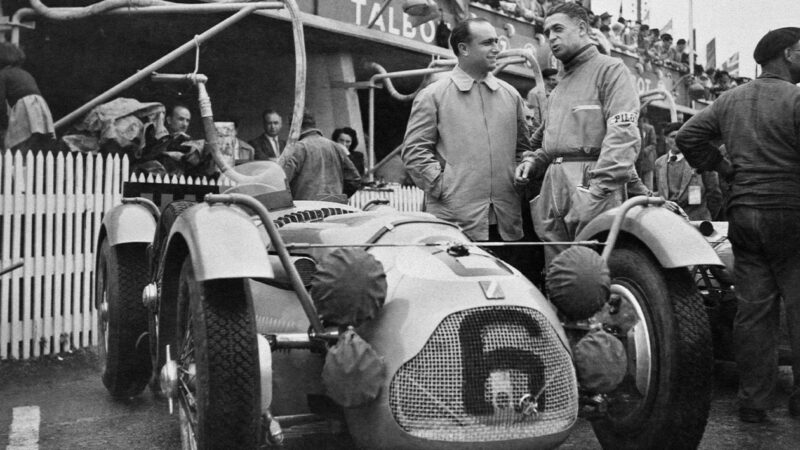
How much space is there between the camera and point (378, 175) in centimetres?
1316

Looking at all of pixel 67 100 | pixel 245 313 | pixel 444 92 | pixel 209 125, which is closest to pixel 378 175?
pixel 67 100

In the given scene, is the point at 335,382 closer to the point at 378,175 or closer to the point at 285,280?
the point at 285,280

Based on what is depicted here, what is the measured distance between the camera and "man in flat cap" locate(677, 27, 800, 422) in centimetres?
429

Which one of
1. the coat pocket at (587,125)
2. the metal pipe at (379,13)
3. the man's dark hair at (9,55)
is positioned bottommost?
the coat pocket at (587,125)

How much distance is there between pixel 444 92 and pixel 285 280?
183 centimetres

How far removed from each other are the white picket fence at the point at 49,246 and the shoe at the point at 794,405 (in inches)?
182

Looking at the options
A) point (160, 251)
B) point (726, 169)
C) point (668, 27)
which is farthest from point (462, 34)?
point (668, 27)

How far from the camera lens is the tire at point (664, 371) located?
294 centimetres

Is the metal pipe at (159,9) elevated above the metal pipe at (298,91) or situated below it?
above

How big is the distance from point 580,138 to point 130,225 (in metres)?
2.39

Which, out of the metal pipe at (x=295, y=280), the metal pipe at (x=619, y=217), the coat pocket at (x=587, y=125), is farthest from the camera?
the coat pocket at (x=587, y=125)

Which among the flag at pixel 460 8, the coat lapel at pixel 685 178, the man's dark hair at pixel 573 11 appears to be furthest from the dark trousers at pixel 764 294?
the flag at pixel 460 8

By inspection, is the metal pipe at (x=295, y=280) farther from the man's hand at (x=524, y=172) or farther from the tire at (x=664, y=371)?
the man's hand at (x=524, y=172)

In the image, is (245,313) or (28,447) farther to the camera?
(28,447)
